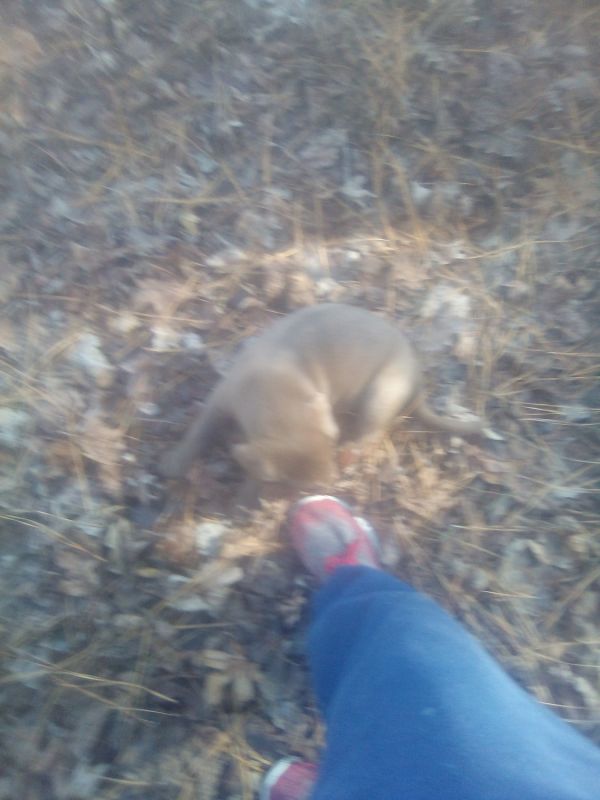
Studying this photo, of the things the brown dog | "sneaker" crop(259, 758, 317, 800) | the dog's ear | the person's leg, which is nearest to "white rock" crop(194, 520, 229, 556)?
the brown dog

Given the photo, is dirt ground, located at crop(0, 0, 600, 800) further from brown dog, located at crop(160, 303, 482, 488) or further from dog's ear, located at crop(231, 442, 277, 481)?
dog's ear, located at crop(231, 442, 277, 481)

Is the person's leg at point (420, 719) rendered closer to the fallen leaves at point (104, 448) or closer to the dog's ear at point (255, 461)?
the dog's ear at point (255, 461)

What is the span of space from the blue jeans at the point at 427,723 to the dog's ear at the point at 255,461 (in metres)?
0.75

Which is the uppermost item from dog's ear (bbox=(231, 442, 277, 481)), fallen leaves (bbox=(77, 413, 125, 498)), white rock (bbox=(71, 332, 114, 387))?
white rock (bbox=(71, 332, 114, 387))

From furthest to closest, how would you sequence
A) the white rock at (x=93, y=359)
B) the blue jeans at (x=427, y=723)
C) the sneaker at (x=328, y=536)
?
the white rock at (x=93, y=359)
the sneaker at (x=328, y=536)
the blue jeans at (x=427, y=723)

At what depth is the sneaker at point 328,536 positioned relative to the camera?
3018mm

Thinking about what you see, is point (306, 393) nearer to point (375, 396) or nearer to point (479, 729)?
point (375, 396)

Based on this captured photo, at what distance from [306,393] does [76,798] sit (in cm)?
215

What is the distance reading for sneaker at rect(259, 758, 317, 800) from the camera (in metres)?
2.69

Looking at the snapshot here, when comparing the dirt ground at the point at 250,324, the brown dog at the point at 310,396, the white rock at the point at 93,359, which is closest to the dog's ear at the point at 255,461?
the brown dog at the point at 310,396

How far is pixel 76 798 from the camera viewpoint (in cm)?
Answer: 270

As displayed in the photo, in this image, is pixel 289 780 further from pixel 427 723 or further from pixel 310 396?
pixel 310 396

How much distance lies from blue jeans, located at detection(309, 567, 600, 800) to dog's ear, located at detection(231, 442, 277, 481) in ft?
2.45

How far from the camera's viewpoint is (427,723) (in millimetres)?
1796
